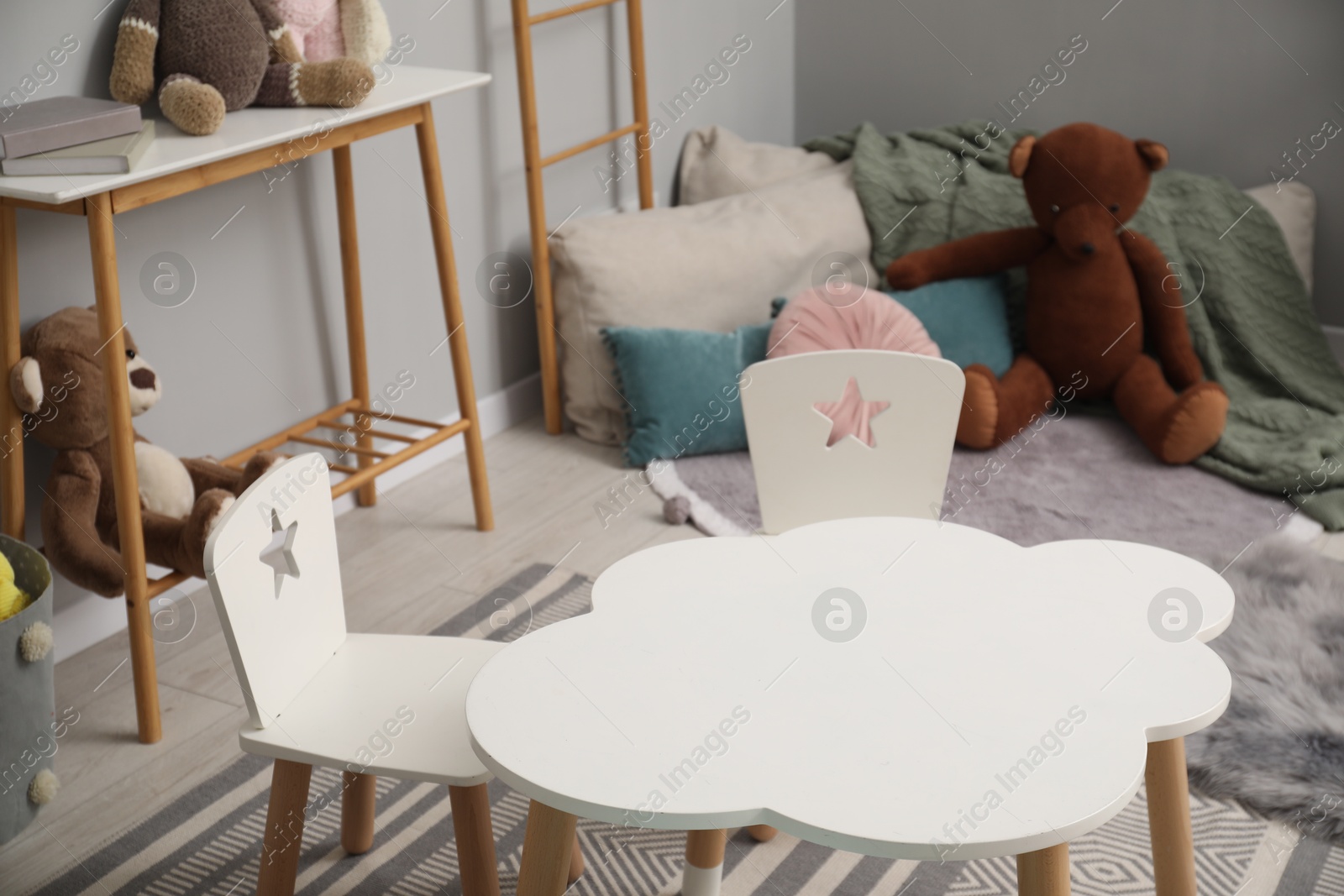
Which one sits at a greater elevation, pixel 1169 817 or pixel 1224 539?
pixel 1169 817

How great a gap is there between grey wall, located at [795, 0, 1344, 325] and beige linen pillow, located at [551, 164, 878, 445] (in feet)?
2.17

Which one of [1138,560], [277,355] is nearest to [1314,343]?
[1138,560]

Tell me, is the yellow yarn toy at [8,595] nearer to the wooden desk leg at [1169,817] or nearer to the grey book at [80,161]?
the grey book at [80,161]

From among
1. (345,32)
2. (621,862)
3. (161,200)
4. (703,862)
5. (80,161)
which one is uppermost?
(345,32)

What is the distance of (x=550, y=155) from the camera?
278 centimetres

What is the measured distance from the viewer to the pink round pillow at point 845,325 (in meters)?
2.61

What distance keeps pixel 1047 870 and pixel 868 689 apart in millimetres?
210

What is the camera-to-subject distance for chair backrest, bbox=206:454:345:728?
3.84 feet

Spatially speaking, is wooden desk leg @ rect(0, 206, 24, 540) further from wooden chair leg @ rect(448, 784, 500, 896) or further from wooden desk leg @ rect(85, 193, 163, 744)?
wooden chair leg @ rect(448, 784, 500, 896)

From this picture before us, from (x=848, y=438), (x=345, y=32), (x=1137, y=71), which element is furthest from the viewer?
(x=1137, y=71)

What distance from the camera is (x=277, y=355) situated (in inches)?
89.8

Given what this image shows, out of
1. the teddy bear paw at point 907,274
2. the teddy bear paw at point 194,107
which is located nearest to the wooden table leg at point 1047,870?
the teddy bear paw at point 194,107

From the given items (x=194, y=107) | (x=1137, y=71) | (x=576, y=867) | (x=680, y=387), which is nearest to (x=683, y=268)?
(x=680, y=387)

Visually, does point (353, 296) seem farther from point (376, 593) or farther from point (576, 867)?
point (576, 867)
